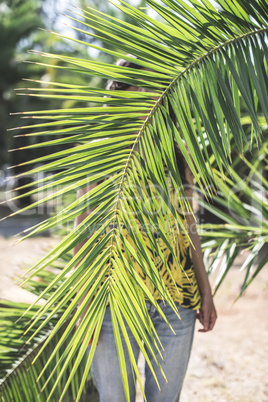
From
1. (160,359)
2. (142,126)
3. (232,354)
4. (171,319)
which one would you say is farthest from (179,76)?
(232,354)

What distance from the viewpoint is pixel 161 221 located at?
964mm

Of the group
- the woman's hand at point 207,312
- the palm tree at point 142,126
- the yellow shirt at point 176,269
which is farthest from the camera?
the woman's hand at point 207,312

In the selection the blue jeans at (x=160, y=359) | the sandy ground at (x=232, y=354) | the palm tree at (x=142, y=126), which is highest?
the palm tree at (x=142, y=126)

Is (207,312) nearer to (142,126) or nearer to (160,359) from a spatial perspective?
(160,359)

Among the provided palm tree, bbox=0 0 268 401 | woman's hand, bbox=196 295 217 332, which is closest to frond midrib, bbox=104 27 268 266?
palm tree, bbox=0 0 268 401

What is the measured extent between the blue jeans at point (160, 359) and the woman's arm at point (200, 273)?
0.06 meters

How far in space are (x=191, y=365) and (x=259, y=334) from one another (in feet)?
2.67

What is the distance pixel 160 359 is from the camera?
1379 mm

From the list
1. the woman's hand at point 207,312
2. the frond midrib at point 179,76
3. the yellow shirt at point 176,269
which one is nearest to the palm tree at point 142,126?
the frond midrib at point 179,76

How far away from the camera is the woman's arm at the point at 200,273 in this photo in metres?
1.39

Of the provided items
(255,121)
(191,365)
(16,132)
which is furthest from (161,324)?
(16,132)

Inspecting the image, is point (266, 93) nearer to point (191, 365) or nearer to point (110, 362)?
point (110, 362)

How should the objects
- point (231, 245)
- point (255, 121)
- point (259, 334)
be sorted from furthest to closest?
1. point (259, 334)
2. point (231, 245)
3. point (255, 121)

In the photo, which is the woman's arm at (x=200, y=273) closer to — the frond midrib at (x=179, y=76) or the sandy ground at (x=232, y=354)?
the frond midrib at (x=179, y=76)
